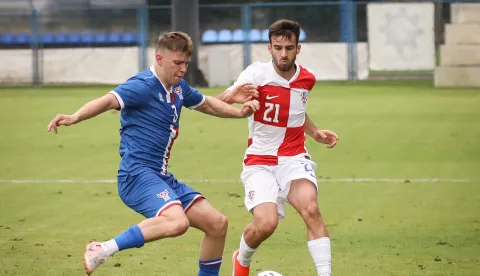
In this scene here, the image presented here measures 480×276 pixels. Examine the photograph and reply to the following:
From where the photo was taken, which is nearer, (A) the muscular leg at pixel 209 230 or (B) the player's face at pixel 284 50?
(A) the muscular leg at pixel 209 230

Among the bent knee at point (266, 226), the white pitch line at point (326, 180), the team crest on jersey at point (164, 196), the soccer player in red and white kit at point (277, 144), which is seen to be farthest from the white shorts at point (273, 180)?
the white pitch line at point (326, 180)

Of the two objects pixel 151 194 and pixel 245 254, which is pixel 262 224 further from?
pixel 151 194

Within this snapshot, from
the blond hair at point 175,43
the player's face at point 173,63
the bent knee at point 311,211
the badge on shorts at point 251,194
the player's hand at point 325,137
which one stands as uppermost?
the blond hair at point 175,43

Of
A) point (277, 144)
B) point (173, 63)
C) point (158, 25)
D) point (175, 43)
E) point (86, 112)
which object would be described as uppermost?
point (158, 25)

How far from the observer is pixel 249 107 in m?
8.78

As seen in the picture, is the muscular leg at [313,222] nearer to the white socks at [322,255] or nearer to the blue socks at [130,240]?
the white socks at [322,255]

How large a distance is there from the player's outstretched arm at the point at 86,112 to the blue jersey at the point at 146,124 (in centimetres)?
16

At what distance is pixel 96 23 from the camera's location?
143ft

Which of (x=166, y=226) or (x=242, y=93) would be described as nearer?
(x=166, y=226)

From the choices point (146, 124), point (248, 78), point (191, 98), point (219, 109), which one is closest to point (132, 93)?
point (146, 124)

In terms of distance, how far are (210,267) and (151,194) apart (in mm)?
869

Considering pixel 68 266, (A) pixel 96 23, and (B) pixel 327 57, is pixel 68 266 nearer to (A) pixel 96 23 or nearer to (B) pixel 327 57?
(B) pixel 327 57

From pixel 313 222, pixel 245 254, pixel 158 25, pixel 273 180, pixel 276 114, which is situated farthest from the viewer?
pixel 158 25

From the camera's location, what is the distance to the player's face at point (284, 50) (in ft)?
29.0
